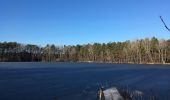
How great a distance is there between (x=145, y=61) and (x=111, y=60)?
1116 inches

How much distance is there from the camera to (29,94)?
30719mm

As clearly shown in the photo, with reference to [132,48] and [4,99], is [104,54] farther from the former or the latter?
[4,99]

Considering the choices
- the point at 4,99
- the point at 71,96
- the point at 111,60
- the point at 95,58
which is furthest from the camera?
the point at 95,58

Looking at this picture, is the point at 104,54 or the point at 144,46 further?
the point at 104,54

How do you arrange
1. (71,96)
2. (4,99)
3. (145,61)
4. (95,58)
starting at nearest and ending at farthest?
(4,99), (71,96), (145,61), (95,58)

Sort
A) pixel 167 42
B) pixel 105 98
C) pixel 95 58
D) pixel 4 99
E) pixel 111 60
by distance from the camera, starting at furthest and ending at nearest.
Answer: pixel 95 58, pixel 111 60, pixel 167 42, pixel 4 99, pixel 105 98

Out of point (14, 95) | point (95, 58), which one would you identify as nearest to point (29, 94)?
point (14, 95)

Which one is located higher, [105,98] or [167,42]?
[167,42]

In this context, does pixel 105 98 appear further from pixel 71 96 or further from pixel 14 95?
pixel 14 95

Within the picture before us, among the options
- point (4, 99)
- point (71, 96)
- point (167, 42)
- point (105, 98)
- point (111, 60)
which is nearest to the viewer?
point (105, 98)

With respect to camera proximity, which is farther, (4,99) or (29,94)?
(29,94)

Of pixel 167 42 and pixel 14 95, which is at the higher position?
pixel 167 42

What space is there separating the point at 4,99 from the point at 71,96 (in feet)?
20.8

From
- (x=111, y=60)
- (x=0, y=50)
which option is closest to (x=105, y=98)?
(x=111, y=60)
